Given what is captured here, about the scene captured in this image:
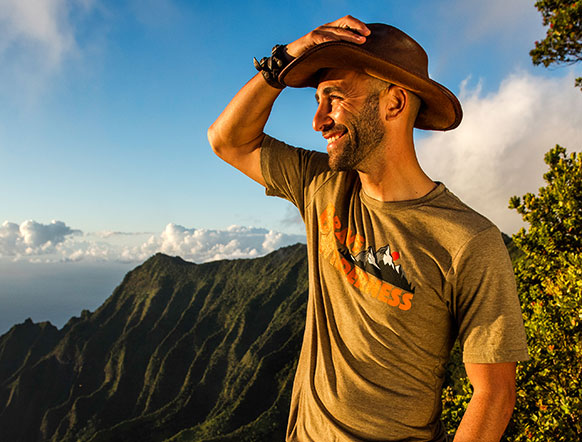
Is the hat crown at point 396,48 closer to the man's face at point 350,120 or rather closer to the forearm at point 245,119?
the man's face at point 350,120

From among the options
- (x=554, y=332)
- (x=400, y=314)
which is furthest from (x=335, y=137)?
(x=554, y=332)

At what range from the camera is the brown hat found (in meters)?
2.10

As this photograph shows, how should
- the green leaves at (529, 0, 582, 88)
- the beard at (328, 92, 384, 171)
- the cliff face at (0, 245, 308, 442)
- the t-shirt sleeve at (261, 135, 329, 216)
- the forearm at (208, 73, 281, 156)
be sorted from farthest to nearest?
the cliff face at (0, 245, 308, 442) → the green leaves at (529, 0, 582, 88) → the t-shirt sleeve at (261, 135, 329, 216) → the forearm at (208, 73, 281, 156) → the beard at (328, 92, 384, 171)

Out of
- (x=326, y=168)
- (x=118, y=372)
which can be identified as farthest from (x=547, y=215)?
(x=118, y=372)

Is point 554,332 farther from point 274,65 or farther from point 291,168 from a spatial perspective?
point 274,65

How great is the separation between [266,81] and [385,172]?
0.86 m

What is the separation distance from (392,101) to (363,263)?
86 cm

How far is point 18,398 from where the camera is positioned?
9050cm

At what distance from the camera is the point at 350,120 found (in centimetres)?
221

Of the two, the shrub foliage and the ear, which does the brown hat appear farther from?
the shrub foliage

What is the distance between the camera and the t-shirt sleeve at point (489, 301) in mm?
1957

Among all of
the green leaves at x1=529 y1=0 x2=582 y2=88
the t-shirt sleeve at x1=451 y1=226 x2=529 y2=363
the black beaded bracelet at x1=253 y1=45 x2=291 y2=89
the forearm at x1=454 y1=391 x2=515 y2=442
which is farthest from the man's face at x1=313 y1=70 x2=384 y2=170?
the green leaves at x1=529 y1=0 x2=582 y2=88

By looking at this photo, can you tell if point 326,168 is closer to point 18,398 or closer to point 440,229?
point 440,229

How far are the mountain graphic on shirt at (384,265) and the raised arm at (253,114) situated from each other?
2.94ft
